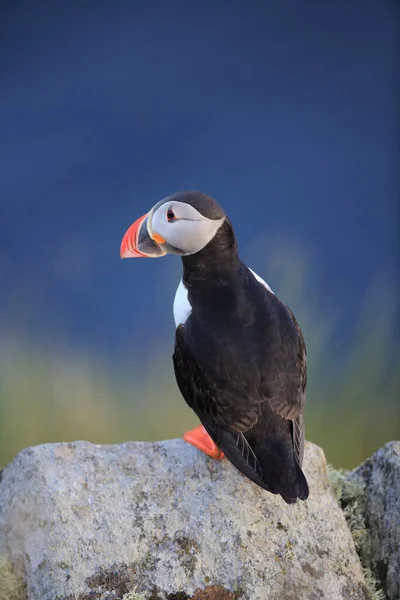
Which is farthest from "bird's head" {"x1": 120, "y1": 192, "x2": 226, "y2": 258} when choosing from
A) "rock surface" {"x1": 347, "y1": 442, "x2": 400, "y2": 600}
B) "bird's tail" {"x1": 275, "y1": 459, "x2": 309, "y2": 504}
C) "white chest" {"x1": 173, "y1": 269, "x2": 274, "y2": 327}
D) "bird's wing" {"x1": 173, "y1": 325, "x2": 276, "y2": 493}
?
"rock surface" {"x1": 347, "y1": 442, "x2": 400, "y2": 600}

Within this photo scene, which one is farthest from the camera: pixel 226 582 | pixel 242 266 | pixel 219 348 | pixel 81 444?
pixel 81 444

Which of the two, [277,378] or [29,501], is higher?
[277,378]

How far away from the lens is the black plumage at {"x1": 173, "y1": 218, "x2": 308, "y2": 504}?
2732 mm

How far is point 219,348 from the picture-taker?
279cm

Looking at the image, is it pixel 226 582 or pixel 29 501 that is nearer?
pixel 226 582

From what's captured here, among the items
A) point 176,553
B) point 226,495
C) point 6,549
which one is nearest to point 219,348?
point 226,495

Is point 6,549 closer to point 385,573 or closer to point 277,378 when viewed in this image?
point 277,378

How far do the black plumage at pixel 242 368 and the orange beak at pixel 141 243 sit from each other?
18cm

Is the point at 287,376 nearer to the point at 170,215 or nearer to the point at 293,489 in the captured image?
the point at 293,489

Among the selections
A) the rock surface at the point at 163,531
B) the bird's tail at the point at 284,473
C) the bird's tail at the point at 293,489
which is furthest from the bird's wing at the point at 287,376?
the rock surface at the point at 163,531

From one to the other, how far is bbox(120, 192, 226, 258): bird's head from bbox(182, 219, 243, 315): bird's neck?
0.18 ft

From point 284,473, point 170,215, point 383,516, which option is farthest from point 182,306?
point 383,516

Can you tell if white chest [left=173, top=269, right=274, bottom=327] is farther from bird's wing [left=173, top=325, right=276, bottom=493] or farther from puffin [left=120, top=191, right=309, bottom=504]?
bird's wing [left=173, top=325, right=276, bottom=493]

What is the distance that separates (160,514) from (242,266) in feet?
3.99
